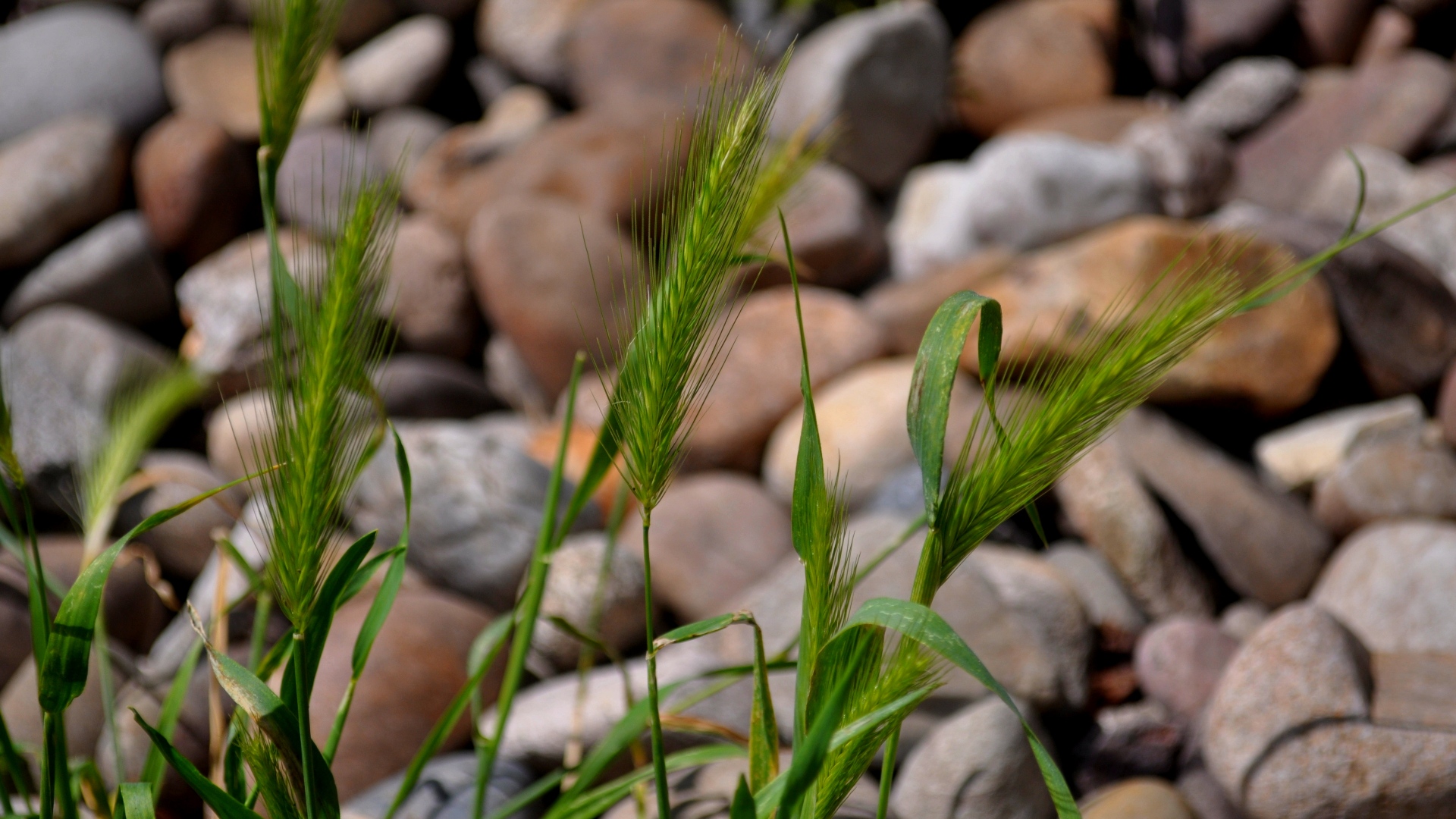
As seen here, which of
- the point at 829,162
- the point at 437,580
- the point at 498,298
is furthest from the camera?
the point at 829,162

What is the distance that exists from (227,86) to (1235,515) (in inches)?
128

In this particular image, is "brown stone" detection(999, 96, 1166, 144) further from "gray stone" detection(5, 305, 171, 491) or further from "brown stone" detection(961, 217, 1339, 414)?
"gray stone" detection(5, 305, 171, 491)

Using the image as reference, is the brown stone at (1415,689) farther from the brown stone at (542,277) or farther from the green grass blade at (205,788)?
the brown stone at (542,277)

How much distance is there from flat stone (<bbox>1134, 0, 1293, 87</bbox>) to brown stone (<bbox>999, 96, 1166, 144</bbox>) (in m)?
0.17

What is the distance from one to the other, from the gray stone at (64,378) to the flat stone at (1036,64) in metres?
2.46

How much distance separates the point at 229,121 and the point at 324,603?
3.35 metres

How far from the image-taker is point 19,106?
11.0 ft

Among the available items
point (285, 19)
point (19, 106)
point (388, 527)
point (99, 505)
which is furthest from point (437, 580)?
point (19, 106)

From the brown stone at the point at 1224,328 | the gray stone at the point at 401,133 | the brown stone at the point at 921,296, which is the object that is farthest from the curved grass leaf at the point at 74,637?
the gray stone at the point at 401,133

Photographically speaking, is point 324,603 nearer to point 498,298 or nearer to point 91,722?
point 91,722

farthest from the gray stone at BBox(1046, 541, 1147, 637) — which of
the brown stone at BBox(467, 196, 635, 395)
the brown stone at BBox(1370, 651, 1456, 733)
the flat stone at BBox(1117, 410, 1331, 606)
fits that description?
the brown stone at BBox(467, 196, 635, 395)

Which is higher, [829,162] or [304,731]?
[304,731]

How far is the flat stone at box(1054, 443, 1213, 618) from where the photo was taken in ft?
6.33

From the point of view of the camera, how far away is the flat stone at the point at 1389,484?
6.40ft
